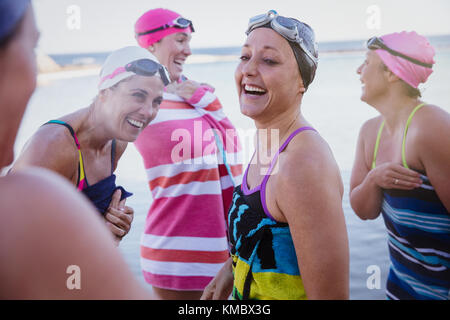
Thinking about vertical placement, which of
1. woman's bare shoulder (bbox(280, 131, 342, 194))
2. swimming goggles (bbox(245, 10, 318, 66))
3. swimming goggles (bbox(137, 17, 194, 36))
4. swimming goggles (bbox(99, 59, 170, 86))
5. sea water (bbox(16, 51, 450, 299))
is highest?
swimming goggles (bbox(137, 17, 194, 36))

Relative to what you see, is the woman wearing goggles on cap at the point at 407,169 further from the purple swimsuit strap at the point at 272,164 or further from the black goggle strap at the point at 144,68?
the black goggle strap at the point at 144,68

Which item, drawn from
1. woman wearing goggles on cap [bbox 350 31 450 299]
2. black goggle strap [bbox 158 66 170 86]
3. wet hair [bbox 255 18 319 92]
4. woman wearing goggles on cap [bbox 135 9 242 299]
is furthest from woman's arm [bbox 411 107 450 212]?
black goggle strap [bbox 158 66 170 86]

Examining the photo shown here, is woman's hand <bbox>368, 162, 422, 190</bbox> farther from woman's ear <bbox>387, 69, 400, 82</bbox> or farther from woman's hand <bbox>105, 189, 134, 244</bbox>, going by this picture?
woman's hand <bbox>105, 189, 134, 244</bbox>

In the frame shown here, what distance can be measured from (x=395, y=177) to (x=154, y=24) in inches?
82.0

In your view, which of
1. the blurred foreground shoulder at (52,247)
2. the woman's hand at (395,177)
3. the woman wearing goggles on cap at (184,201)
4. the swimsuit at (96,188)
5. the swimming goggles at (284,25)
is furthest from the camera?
the woman wearing goggles on cap at (184,201)

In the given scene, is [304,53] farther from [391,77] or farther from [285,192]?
[391,77]

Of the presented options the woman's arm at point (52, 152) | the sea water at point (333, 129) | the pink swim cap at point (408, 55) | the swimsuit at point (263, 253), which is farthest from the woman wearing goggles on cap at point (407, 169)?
the woman's arm at point (52, 152)

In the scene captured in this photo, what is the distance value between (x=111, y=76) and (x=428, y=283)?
7.01 feet

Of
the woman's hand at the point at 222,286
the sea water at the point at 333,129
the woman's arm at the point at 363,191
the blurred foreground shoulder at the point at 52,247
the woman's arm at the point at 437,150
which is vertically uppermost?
the blurred foreground shoulder at the point at 52,247

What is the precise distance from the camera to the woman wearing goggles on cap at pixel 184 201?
2.74m

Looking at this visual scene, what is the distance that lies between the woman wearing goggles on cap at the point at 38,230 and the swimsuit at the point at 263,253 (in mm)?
917

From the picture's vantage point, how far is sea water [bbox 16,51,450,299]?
13.3ft

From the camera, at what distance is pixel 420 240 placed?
2146 mm

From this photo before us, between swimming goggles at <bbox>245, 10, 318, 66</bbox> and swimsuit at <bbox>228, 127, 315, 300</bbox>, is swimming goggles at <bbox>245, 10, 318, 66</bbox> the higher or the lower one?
the higher one
